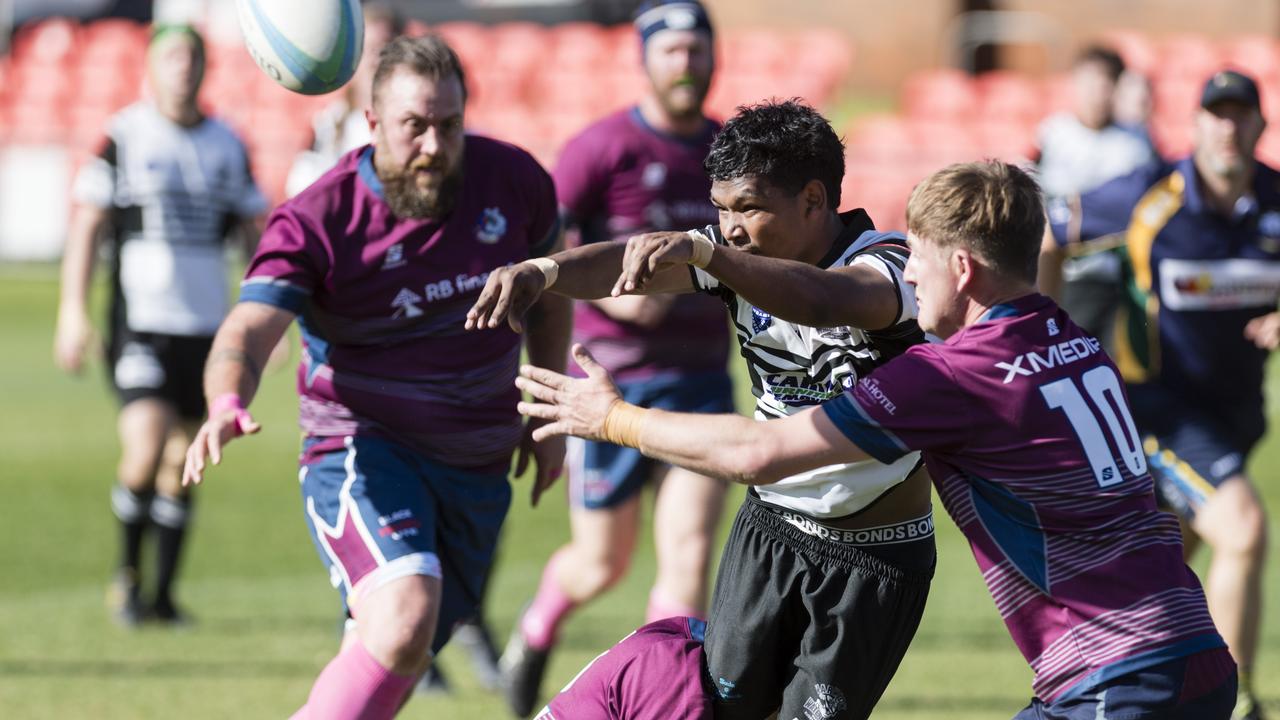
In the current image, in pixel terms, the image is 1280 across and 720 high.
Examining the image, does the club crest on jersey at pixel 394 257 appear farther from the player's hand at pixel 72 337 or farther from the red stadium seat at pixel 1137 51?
the red stadium seat at pixel 1137 51

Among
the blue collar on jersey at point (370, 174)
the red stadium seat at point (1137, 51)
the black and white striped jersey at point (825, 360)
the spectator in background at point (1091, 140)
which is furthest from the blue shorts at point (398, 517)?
the red stadium seat at point (1137, 51)

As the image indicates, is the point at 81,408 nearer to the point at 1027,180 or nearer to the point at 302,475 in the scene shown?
the point at 302,475

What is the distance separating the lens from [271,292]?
4.78m

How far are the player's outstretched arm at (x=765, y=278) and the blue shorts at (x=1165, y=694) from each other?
93 centimetres

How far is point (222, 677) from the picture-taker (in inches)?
272

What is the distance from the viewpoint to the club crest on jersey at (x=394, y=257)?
16.4 feet

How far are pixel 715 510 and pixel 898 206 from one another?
47.2 ft

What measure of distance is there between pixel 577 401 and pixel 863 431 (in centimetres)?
60

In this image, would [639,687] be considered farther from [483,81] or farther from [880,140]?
[483,81]

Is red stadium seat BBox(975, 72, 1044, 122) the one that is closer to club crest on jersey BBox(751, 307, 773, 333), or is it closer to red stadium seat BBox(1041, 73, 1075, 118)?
red stadium seat BBox(1041, 73, 1075, 118)

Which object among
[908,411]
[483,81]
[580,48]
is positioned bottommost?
[483,81]

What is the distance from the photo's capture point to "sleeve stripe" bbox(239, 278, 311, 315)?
477 centimetres

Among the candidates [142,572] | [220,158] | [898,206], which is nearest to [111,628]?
[142,572]

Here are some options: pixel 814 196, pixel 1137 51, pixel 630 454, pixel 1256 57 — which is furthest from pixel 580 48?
pixel 814 196
